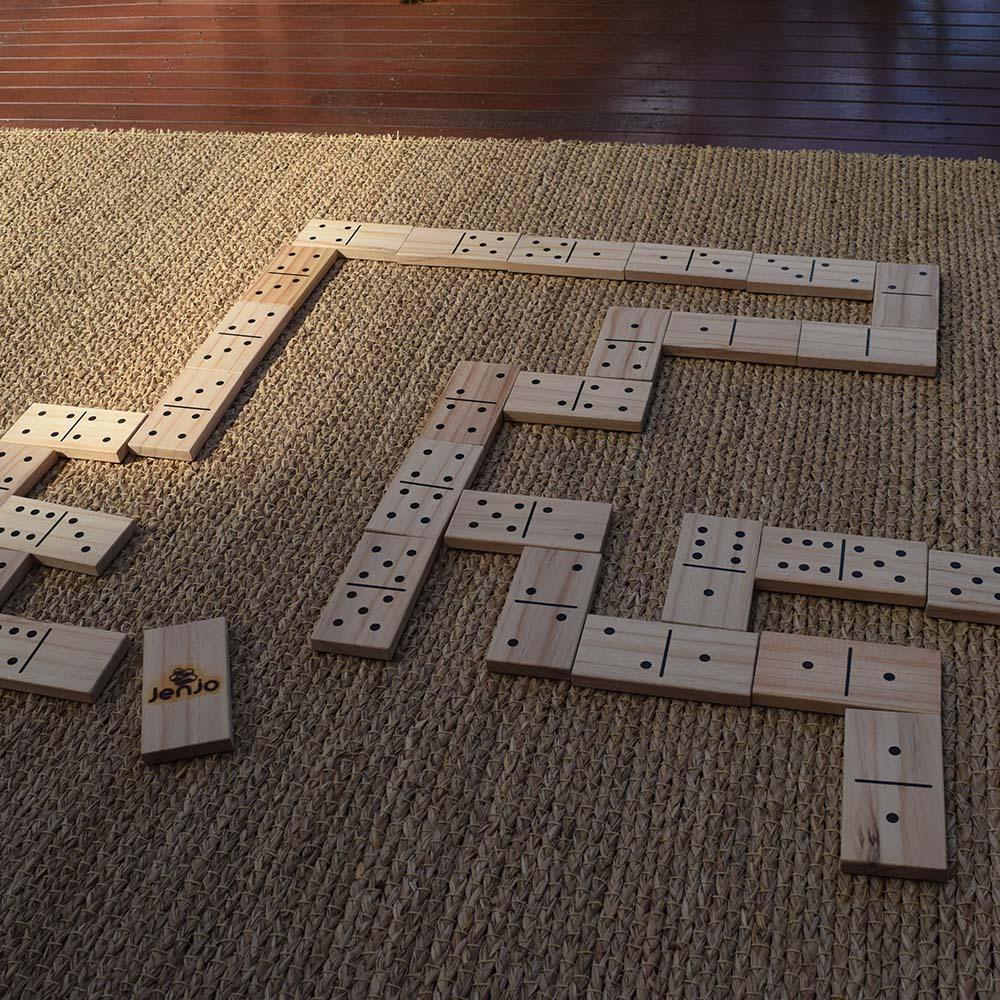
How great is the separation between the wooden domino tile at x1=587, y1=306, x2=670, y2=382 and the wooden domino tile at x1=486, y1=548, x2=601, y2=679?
443 millimetres

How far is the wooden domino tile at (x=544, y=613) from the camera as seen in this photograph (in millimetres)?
1568

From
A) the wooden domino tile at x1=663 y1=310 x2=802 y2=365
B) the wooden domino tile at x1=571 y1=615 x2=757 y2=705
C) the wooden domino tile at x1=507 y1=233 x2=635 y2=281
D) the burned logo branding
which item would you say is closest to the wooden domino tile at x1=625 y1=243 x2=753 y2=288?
the wooden domino tile at x1=507 y1=233 x2=635 y2=281

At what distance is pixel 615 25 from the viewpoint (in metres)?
3.41

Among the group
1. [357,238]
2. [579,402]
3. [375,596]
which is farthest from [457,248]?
[375,596]

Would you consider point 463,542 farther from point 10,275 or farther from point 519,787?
point 10,275

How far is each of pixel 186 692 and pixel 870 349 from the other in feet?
3.90

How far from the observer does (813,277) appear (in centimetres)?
222

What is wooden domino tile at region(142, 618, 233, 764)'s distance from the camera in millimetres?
1514

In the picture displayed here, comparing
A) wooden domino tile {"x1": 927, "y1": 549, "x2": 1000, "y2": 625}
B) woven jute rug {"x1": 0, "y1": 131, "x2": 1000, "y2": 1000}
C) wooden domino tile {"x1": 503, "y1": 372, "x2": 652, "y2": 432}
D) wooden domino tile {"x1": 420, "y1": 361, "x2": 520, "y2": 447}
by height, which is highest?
wooden domino tile {"x1": 503, "y1": 372, "x2": 652, "y2": 432}

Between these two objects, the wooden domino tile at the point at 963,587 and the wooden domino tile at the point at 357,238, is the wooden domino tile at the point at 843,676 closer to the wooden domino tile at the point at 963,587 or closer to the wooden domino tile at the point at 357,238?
the wooden domino tile at the point at 963,587

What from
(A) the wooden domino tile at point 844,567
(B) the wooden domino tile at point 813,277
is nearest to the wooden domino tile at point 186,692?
(A) the wooden domino tile at point 844,567

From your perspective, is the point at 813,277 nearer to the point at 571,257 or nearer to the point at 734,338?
the point at 734,338

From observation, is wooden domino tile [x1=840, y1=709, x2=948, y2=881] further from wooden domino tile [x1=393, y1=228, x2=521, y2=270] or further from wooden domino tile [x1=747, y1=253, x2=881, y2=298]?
wooden domino tile [x1=393, y1=228, x2=521, y2=270]

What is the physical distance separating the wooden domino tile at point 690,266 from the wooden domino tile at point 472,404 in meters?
0.38
